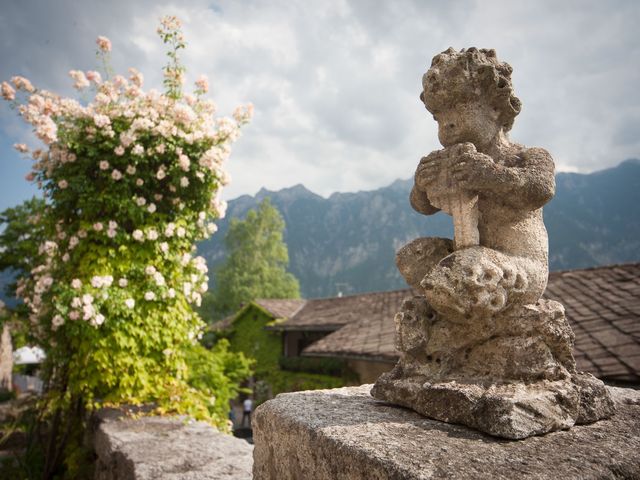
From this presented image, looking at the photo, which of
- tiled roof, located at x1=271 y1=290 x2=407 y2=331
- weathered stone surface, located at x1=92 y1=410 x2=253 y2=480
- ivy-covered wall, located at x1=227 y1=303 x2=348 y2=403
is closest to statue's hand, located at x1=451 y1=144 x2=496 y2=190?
weathered stone surface, located at x1=92 y1=410 x2=253 y2=480

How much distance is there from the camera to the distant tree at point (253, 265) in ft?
94.8

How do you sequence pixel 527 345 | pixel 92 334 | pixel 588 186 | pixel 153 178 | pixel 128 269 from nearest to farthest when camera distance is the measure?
pixel 527 345 → pixel 92 334 → pixel 128 269 → pixel 153 178 → pixel 588 186

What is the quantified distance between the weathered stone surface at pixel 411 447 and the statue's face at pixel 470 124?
4.44 ft

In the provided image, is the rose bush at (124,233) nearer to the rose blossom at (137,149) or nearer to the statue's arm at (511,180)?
the rose blossom at (137,149)

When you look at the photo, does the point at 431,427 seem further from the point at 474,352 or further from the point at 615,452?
the point at 615,452

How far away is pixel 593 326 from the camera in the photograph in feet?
20.0

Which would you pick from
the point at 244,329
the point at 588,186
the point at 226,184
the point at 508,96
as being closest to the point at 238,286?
the point at 244,329

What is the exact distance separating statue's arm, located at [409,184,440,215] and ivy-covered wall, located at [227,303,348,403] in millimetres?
13297

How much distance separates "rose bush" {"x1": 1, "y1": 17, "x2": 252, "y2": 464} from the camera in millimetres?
4043

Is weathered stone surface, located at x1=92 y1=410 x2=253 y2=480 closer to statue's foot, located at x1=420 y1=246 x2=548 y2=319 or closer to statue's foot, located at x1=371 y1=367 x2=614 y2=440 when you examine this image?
statue's foot, located at x1=371 y1=367 x2=614 y2=440

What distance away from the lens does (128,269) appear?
167 inches

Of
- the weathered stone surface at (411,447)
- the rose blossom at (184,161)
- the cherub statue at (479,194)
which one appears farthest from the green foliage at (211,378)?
the cherub statue at (479,194)

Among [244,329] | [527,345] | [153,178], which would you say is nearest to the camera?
[527,345]

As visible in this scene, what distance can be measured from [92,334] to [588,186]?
117683 mm
